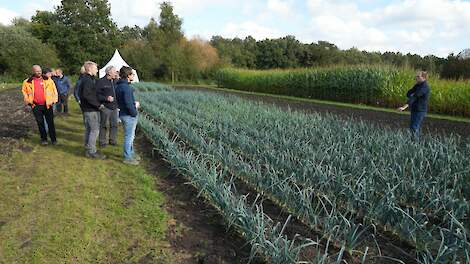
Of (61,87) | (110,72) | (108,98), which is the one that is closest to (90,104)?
(108,98)

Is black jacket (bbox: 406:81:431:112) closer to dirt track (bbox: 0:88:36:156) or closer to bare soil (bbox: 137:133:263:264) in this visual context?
bare soil (bbox: 137:133:263:264)

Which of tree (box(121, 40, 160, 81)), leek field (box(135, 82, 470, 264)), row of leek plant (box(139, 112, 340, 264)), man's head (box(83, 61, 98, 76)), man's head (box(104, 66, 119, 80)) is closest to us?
row of leek plant (box(139, 112, 340, 264))

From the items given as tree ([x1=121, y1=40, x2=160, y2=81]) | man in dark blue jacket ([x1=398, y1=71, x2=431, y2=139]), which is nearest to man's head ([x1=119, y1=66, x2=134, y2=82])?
A: man in dark blue jacket ([x1=398, y1=71, x2=431, y2=139])

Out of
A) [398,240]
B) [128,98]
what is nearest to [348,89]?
[128,98]

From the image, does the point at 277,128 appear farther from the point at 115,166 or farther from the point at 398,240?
the point at 398,240

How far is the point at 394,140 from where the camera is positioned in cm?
595

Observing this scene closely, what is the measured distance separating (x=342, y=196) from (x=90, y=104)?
451 cm

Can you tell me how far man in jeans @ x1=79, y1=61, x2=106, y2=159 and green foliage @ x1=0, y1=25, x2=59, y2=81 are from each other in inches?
1434

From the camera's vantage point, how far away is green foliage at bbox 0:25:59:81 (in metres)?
38.1

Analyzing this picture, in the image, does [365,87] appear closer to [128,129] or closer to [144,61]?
[128,129]

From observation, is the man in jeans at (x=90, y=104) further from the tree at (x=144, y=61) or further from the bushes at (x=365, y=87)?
the tree at (x=144, y=61)

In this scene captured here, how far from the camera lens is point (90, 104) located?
6.39 metres

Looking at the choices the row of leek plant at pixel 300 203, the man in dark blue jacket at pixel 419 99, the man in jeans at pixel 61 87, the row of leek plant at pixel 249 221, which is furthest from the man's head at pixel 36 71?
the man in dark blue jacket at pixel 419 99

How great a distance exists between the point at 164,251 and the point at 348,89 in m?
16.4
